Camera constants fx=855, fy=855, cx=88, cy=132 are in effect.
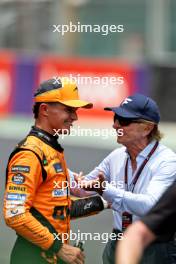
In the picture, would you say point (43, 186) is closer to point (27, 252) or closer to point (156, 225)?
point (27, 252)

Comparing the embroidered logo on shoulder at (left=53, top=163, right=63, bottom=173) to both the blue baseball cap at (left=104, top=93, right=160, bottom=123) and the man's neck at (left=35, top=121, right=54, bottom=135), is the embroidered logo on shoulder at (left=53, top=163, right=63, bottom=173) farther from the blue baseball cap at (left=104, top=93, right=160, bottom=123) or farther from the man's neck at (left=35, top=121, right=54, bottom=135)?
the blue baseball cap at (left=104, top=93, right=160, bottom=123)

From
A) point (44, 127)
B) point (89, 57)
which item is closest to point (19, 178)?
point (44, 127)

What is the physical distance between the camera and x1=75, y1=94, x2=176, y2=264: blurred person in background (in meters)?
4.85

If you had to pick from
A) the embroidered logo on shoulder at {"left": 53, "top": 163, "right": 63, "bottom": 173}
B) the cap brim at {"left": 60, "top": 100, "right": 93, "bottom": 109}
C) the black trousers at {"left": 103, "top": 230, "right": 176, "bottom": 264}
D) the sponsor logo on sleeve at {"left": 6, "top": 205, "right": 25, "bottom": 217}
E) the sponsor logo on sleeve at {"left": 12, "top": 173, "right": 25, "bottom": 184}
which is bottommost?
the black trousers at {"left": 103, "top": 230, "right": 176, "bottom": 264}

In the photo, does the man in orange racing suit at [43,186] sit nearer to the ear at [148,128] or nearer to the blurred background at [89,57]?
the ear at [148,128]

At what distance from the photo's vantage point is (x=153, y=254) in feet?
16.0

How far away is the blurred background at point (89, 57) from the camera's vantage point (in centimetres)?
1734

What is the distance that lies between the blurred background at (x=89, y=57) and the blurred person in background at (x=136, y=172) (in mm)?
9017

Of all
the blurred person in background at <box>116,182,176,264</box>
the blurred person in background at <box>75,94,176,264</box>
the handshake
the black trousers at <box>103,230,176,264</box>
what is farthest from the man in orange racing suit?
the blurred person in background at <box>116,182,176,264</box>

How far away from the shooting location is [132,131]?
507 cm

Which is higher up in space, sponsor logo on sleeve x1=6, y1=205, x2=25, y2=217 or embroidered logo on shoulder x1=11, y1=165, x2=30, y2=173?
embroidered logo on shoulder x1=11, y1=165, x2=30, y2=173

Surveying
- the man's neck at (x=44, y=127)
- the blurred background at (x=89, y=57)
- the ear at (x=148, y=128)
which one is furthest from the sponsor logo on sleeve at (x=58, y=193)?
the blurred background at (x=89, y=57)

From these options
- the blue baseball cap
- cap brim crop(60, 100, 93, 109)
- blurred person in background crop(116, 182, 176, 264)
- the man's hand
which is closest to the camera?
blurred person in background crop(116, 182, 176, 264)

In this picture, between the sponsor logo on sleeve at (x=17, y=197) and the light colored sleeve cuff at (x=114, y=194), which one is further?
the light colored sleeve cuff at (x=114, y=194)
